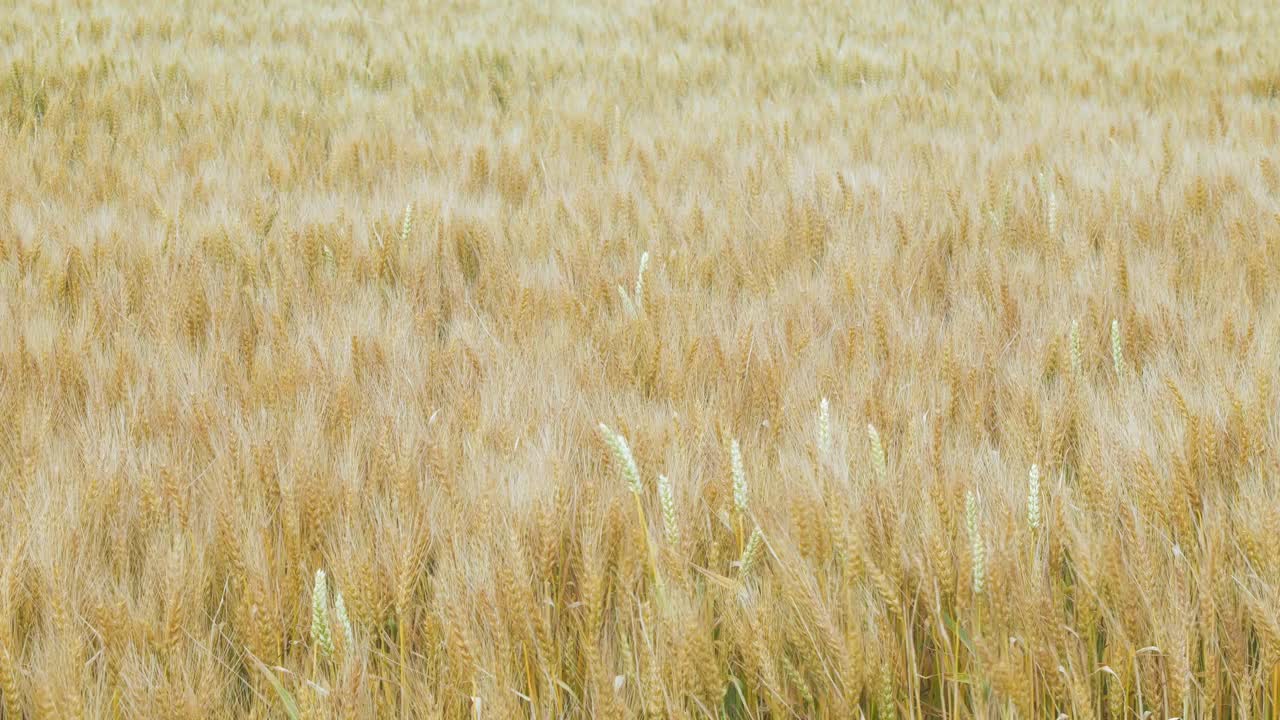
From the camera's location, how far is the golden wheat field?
875 millimetres

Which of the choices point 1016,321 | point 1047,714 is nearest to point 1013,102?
point 1016,321

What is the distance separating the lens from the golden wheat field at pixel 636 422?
875 mm

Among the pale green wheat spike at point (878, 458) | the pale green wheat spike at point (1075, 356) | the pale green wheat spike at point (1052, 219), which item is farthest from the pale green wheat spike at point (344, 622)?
the pale green wheat spike at point (1052, 219)

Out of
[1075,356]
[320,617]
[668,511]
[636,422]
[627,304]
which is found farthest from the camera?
[627,304]

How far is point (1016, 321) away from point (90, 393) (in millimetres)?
1475

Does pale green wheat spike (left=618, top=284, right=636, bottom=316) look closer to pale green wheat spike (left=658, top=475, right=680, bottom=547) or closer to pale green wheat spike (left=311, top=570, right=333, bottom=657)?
pale green wheat spike (left=658, top=475, right=680, bottom=547)

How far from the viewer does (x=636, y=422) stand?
50.9 inches

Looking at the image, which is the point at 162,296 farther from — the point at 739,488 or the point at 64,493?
the point at 739,488

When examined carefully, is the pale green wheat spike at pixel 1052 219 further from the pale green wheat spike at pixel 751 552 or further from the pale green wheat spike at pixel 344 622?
the pale green wheat spike at pixel 344 622

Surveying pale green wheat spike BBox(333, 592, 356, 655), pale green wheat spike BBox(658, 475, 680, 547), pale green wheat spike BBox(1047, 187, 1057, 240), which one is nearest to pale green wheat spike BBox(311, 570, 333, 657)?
pale green wheat spike BBox(333, 592, 356, 655)

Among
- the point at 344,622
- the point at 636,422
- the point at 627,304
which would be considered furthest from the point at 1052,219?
the point at 344,622

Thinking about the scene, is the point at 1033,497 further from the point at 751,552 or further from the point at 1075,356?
the point at 1075,356

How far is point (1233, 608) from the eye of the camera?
3.08ft

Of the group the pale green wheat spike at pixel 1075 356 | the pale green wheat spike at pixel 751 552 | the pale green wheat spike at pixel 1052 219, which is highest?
the pale green wheat spike at pixel 1052 219
